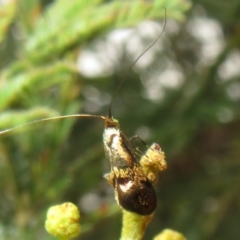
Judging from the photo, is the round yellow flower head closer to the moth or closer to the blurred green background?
the moth

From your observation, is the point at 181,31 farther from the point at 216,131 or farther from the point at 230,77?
the point at 216,131

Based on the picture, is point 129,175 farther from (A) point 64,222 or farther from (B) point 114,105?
(B) point 114,105

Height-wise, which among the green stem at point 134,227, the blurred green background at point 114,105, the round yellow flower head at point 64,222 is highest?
the blurred green background at point 114,105

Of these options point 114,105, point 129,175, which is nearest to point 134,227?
point 129,175

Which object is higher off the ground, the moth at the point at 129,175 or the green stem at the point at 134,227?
the moth at the point at 129,175

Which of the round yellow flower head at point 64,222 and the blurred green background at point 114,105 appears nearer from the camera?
the round yellow flower head at point 64,222

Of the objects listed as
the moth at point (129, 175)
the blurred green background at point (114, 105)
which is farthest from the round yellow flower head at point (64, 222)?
the blurred green background at point (114, 105)

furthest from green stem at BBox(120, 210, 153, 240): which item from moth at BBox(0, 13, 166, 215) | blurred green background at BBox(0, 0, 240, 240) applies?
blurred green background at BBox(0, 0, 240, 240)

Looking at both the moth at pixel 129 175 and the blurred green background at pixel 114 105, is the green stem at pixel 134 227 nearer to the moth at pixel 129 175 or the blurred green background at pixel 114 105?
the moth at pixel 129 175
